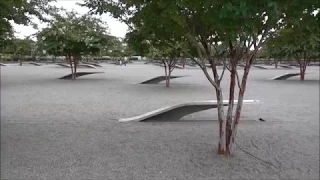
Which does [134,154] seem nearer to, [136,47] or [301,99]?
[136,47]

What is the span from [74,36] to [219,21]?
1548 centimetres

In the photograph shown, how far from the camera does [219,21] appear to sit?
3.08 meters

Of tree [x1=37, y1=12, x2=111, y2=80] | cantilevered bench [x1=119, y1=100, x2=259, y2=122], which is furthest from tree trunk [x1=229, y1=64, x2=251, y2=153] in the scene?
tree [x1=37, y1=12, x2=111, y2=80]

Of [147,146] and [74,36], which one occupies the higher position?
[74,36]

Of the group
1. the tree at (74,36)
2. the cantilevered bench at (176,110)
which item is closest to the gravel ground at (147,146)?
the cantilevered bench at (176,110)

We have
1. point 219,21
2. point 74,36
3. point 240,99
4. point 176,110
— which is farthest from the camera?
point 74,36

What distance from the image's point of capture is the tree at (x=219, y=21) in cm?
288

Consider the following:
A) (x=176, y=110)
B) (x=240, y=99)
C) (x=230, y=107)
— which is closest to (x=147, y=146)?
(x=230, y=107)

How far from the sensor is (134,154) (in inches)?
195

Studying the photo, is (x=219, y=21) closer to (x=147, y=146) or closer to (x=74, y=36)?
(x=147, y=146)

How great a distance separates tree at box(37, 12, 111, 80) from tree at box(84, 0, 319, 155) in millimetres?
13467

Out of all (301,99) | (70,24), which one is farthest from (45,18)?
(70,24)

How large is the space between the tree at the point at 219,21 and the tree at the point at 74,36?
44.2ft

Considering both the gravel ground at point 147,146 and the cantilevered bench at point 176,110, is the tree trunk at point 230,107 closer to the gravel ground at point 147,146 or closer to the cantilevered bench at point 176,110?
the gravel ground at point 147,146
